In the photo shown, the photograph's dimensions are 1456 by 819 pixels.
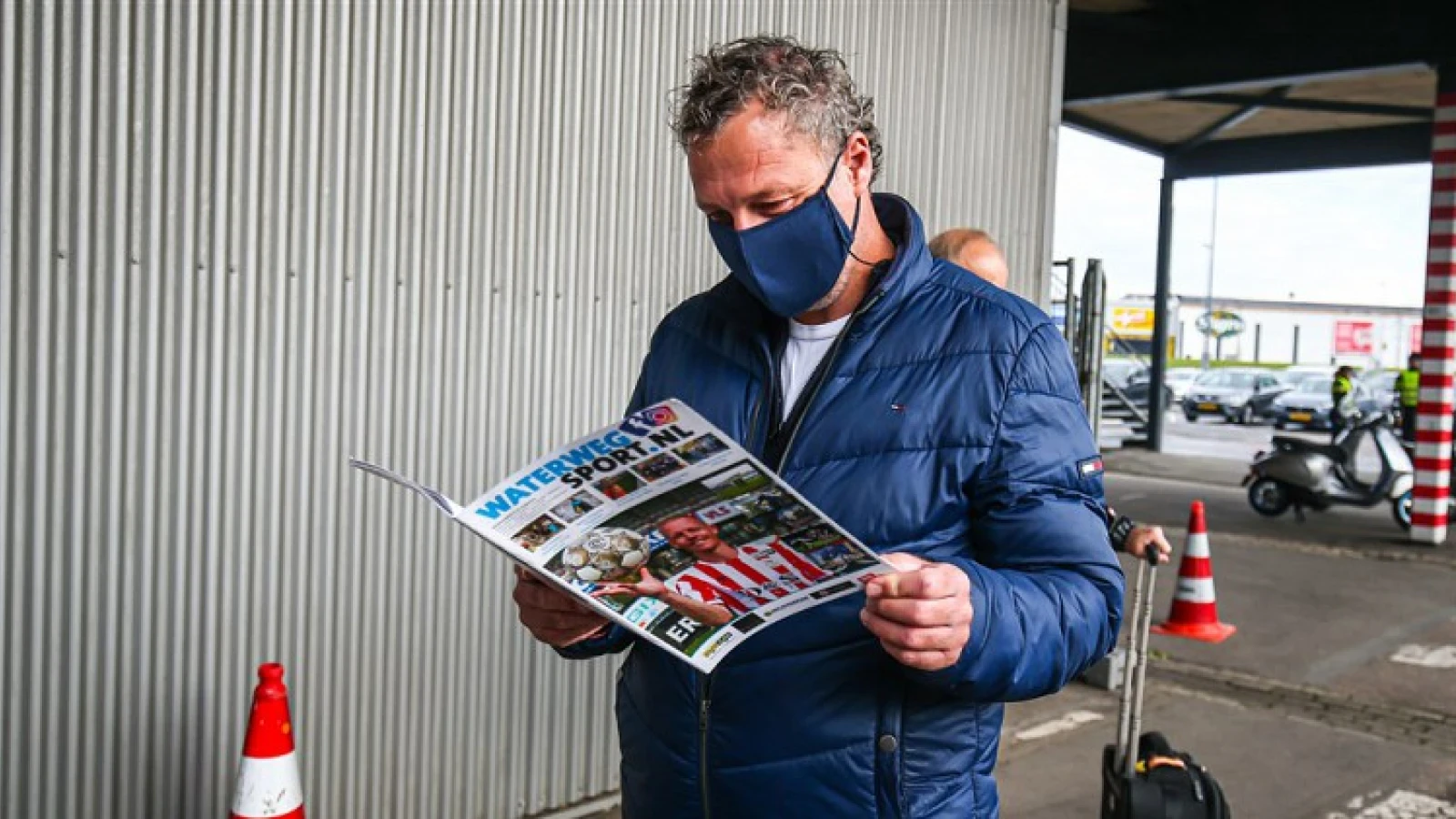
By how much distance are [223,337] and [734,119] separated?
1775 mm

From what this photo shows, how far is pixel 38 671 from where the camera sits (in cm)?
271

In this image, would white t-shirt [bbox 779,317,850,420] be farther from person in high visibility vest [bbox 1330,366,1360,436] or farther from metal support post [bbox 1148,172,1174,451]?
metal support post [bbox 1148,172,1174,451]

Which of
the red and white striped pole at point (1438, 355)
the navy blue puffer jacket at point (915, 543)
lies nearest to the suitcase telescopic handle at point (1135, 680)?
the navy blue puffer jacket at point (915, 543)

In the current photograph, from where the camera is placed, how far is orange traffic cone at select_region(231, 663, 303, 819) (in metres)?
2.55

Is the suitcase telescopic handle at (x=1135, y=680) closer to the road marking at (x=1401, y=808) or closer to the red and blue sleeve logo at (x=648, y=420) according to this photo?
the road marking at (x=1401, y=808)

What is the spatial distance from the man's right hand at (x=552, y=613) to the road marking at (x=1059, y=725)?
389 cm

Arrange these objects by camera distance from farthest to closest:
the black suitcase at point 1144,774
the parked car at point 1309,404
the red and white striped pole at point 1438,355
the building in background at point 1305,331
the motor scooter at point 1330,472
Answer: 1. the building in background at point 1305,331
2. the parked car at point 1309,404
3. the motor scooter at point 1330,472
4. the red and white striped pole at point 1438,355
5. the black suitcase at point 1144,774

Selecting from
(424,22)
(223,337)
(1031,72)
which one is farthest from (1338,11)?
(223,337)

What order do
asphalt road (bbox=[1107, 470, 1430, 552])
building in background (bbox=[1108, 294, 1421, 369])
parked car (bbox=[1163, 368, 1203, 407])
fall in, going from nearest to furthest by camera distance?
asphalt road (bbox=[1107, 470, 1430, 552]), parked car (bbox=[1163, 368, 1203, 407]), building in background (bbox=[1108, 294, 1421, 369])

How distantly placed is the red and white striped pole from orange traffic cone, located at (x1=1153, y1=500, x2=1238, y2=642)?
4939 millimetres

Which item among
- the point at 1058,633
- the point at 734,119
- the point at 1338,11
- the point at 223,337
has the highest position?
the point at 1338,11

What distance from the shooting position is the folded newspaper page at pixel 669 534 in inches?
56.7

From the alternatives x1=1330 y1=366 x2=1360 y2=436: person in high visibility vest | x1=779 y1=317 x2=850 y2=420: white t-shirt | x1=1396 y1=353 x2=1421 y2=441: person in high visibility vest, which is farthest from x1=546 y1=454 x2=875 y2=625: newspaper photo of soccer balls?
x1=1396 y1=353 x2=1421 y2=441: person in high visibility vest

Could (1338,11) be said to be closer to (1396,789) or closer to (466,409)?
(1396,789)
